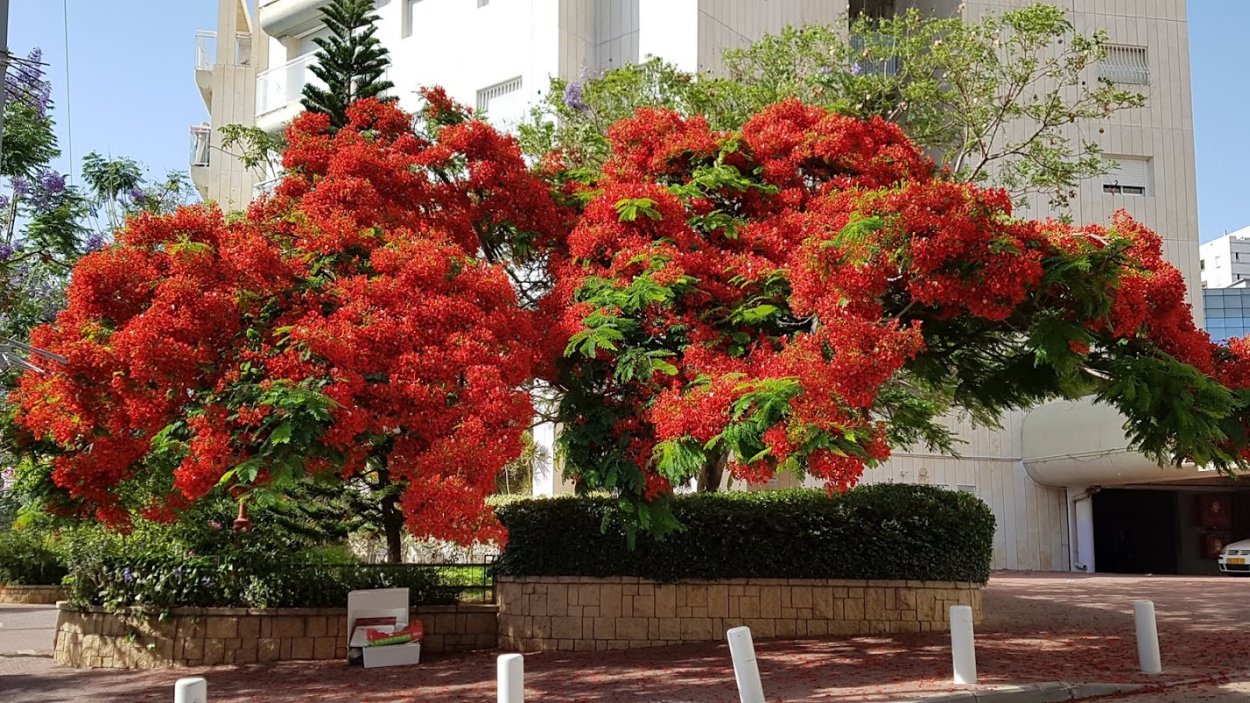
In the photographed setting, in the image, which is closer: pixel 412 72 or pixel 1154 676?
pixel 1154 676

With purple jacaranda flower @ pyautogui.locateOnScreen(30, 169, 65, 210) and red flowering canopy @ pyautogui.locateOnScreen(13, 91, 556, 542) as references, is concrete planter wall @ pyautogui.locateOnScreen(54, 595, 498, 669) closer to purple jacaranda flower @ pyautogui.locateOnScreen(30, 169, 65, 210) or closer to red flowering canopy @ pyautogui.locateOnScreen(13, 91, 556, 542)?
red flowering canopy @ pyautogui.locateOnScreen(13, 91, 556, 542)

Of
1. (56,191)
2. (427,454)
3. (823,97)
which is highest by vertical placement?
(823,97)

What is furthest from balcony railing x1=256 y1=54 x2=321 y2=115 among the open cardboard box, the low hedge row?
the open cardboard box

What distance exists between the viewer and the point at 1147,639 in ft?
35.8

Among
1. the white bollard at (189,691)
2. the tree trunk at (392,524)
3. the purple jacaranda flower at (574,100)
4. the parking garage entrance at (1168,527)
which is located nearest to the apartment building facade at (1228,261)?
the parking garage entrance at (1168,527)

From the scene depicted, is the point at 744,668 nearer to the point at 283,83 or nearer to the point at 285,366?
the point at 285,366

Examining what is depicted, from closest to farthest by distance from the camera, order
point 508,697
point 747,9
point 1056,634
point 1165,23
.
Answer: point 508,697 → point 1056,634 → point 747,9 → point 1165,23

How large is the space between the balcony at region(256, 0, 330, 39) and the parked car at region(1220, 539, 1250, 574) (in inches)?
1004

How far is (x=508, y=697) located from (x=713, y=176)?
6.42m

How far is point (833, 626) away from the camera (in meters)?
14.0

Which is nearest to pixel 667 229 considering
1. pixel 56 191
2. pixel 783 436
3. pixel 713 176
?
pixel 713 176

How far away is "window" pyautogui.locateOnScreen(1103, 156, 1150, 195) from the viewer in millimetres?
29438

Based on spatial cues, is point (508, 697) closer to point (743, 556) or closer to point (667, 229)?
point (667, 229)

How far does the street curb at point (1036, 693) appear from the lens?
31.2 feet
